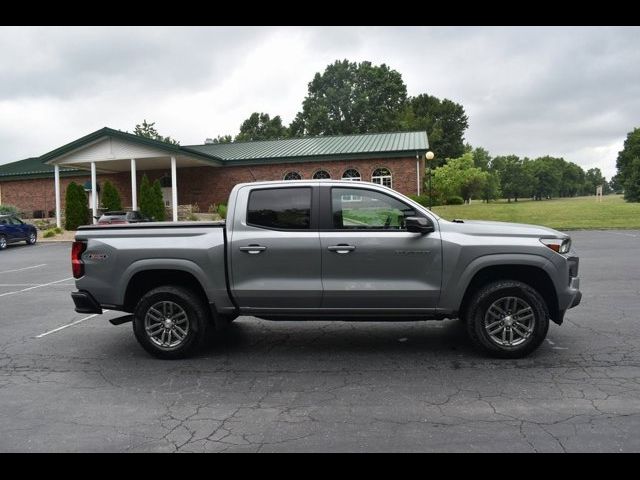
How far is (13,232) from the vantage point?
81.3 feet

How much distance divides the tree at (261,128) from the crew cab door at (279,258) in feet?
249

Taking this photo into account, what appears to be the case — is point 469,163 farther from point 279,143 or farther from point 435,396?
point 435,396

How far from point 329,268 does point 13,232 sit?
78.0ft

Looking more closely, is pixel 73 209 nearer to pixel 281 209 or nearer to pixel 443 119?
pixel 281 209

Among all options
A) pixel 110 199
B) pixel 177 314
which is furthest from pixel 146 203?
pixel 177 314

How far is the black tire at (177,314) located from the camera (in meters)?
5.89

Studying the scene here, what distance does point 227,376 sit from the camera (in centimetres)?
539

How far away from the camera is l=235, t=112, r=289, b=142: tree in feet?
266

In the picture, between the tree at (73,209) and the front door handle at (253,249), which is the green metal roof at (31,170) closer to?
the tree at (73,209)

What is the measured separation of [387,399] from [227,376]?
1688 mm

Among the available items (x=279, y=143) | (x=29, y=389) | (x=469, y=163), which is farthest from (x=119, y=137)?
(x=469, y=163)

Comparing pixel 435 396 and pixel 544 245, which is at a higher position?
pixel 544 245

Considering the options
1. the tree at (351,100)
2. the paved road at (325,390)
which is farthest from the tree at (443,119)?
the paved road at (325,390)

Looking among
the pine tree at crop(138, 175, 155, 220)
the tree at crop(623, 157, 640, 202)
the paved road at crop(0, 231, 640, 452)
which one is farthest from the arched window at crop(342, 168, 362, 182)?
the tree at crop(623, 157, 640, 202)
